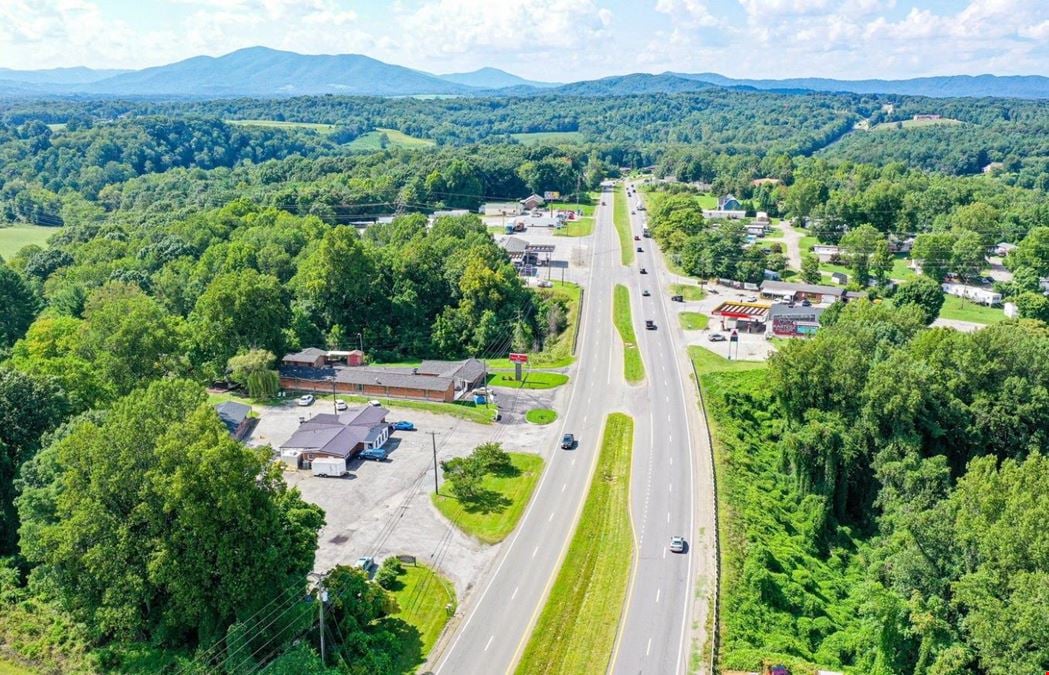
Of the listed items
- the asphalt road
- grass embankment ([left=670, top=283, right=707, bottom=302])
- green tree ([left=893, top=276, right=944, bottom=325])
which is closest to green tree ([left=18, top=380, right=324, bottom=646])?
the asphalt road

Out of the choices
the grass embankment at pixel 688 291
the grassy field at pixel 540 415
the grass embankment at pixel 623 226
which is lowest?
the grassy field at pixel 540 415

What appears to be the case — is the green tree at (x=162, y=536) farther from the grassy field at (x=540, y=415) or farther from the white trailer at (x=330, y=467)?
the grassy field at (x=540, y=415)

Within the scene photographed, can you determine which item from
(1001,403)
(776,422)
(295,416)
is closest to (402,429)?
(295,416)

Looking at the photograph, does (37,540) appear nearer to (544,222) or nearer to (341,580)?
(341,580)

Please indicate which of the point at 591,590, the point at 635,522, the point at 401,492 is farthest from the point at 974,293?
the point at 401,492

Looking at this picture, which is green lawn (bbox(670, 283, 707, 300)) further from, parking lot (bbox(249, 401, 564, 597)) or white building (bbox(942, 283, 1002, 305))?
parking lot (bbox(249, 401, 564, 597))

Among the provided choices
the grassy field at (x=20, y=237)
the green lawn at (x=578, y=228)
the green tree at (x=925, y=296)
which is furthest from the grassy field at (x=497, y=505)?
the grassy field at (x=20, y=237)
